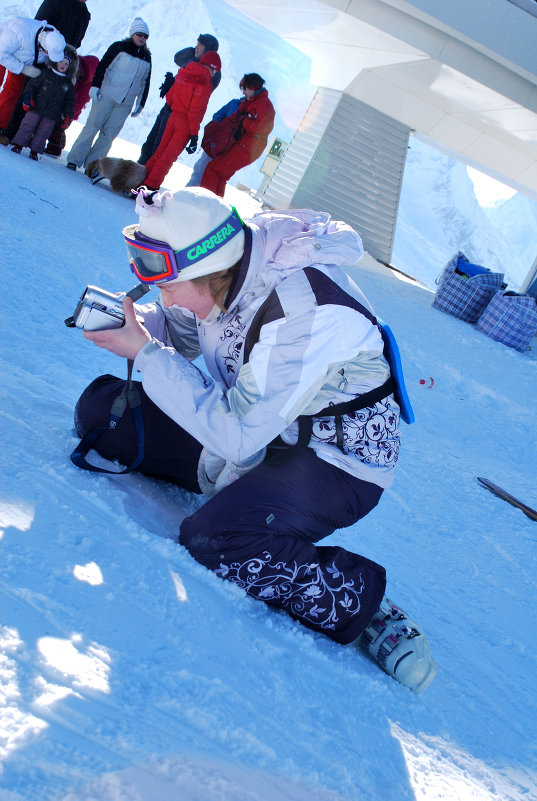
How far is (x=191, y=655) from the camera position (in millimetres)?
1501

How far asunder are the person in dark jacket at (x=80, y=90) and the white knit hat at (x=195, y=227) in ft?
18.3

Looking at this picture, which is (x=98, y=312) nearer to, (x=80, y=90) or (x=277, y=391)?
(x=277, y=391)

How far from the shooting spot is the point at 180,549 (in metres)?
1.88

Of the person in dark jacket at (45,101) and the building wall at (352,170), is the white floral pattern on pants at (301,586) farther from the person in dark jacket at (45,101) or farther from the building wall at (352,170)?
the building wall at (352,170)

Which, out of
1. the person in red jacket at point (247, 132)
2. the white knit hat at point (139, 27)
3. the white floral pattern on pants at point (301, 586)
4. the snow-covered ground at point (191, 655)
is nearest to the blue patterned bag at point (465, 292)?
the person in red jacket at point (247, 132)

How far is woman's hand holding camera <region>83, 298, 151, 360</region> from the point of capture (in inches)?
72.4

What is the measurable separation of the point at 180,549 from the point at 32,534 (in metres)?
0.42

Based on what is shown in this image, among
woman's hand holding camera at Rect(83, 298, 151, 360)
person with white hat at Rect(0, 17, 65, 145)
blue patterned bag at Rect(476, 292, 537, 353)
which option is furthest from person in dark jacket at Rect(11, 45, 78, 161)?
woman's hand holding camera at Rect(83, 298, 151, 360)

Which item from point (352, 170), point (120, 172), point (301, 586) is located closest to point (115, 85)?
point (120, 172)

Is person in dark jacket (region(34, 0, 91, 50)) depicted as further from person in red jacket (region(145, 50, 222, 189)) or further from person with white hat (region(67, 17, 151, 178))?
person in red jacket (region(145, 50, 222, 189))

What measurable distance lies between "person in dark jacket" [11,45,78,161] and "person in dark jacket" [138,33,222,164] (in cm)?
86

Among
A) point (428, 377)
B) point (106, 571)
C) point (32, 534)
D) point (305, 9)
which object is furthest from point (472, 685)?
point (305, 9)

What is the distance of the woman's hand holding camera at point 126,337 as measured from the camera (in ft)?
6.04

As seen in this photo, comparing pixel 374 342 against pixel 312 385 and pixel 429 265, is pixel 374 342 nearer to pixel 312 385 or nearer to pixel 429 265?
pixel 312 385
